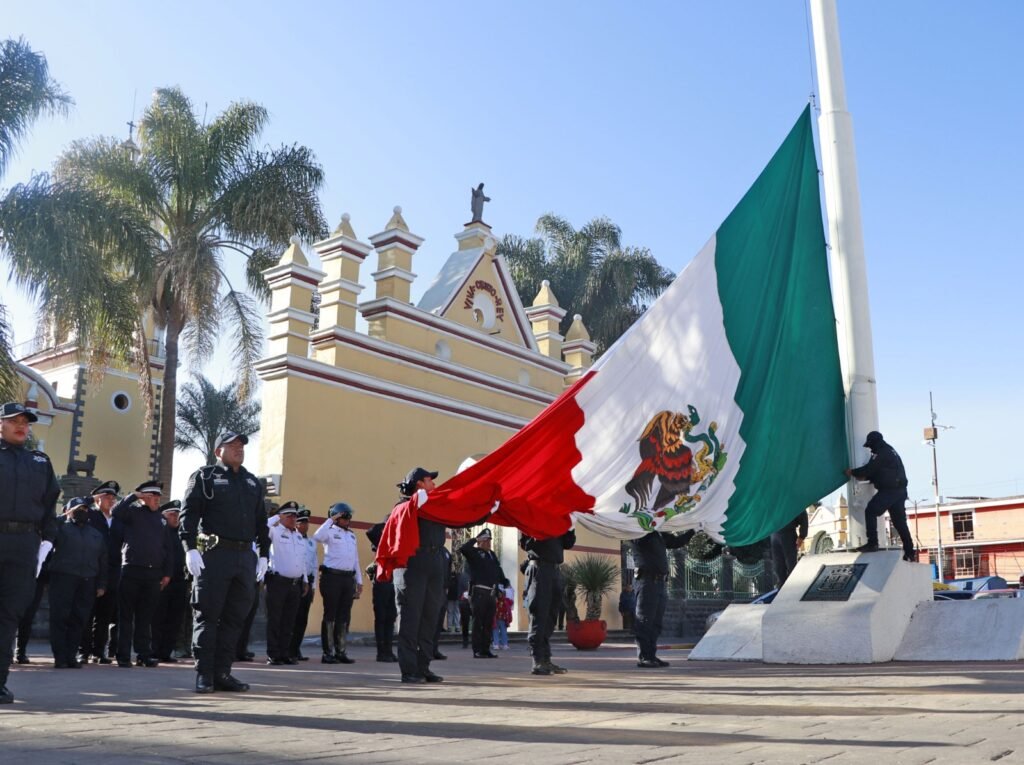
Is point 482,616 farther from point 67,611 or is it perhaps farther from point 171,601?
point 67,611

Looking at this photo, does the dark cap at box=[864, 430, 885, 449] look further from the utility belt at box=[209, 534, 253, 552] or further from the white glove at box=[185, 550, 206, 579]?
the white glove at box=[185, 550, 206, 579]

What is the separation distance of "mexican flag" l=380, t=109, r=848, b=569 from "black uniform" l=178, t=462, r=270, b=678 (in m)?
1.67

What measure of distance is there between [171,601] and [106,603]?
2.24ft

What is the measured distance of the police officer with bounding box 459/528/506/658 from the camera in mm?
12625

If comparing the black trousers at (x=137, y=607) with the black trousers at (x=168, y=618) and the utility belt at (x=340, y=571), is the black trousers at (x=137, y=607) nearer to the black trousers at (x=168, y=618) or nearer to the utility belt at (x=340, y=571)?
the black trousers at (x=168, y=618)

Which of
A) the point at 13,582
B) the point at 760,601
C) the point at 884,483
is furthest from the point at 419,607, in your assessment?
the point at 760,601

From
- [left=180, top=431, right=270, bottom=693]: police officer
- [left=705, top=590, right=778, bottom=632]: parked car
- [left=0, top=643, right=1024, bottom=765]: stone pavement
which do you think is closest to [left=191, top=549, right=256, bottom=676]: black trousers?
[left=180, top=431, right=270, bottom=693]: police officer

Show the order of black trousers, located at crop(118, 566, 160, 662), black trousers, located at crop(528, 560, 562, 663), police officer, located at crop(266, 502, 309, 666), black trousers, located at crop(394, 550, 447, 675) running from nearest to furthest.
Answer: black trousers, located at crop(394, 550, 447, 675), black trousers, located at crop(528, 560, 562, 663), black trousers, located at crop(118, 566, 160, 662), police officer, located at crop(266, 502, 309, 666)

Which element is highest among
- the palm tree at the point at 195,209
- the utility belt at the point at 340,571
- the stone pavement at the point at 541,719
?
the palm tree at the point at 195,209

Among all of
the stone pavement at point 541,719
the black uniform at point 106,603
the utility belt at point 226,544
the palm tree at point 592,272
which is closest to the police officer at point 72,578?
the black uniform at point 106,603

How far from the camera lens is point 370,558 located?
60.9 ft

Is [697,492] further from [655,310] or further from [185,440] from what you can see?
[185,440]

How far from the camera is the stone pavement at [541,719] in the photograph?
12.8ft

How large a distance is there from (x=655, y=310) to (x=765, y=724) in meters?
5.07
